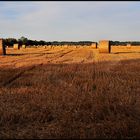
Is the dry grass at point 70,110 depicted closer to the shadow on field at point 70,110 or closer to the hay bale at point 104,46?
the shadow on field at point 70,110

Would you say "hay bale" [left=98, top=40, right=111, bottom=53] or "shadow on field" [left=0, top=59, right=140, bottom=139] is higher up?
"shadow on field" [left=0, top=59, right=140, bottom=139]

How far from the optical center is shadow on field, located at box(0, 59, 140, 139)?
6.13m

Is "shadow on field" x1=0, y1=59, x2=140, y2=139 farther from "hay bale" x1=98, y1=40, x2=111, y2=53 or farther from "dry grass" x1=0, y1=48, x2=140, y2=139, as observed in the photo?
"hay bale" x1=98, y1=40, x2=111, y2=53

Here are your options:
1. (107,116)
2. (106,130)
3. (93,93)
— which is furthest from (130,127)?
(93,93)

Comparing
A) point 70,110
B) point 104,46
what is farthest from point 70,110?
point 104,46

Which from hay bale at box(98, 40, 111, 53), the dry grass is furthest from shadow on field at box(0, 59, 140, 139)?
hay bale at box(98, 40, 111, 53)

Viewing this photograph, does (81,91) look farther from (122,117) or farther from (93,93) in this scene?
(122,117)

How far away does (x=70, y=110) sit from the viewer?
24.6 feet

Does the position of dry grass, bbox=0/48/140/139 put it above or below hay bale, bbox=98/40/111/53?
above

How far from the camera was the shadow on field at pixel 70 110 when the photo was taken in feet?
20.1

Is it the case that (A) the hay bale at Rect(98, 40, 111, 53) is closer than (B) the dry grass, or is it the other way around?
(B) the dry grass

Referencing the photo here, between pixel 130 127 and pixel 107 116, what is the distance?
0.89 meters

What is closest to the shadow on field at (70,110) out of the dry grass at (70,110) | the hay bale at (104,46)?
the dry grass at (70,110)

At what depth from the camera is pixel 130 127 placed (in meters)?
6.26
